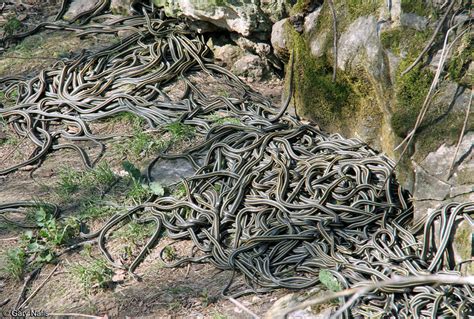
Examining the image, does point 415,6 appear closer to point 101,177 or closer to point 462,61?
point 462,61

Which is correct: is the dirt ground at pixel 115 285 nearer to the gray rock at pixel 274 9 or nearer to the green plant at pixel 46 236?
the green plant at pixel 46 236

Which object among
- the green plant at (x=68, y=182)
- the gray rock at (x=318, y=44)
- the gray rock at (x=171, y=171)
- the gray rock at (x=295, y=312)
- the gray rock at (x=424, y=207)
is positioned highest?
the gray rock at (x=318, y=44)

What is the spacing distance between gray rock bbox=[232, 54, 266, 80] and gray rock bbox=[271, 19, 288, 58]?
23.0 inches

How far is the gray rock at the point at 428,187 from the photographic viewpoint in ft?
15.4

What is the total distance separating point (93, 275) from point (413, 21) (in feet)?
9.03

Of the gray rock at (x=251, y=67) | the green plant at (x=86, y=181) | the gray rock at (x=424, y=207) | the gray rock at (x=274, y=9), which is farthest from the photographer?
the gray rock at (x=251, y=67)

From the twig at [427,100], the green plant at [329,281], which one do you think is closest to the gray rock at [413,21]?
the twig at [427,100]

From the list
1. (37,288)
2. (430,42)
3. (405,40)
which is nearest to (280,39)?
(405,40)

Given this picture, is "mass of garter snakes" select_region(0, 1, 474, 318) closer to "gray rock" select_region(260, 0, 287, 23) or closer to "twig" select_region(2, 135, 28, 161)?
"twig" select_region(2, 135, 28, 161)

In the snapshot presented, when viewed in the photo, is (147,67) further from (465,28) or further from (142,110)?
(465,28)

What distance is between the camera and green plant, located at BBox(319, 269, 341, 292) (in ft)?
14.2

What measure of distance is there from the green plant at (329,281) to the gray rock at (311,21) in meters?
2.41

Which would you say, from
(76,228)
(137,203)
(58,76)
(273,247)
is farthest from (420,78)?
(58,76)

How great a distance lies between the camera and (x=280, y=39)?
20.9 ft
